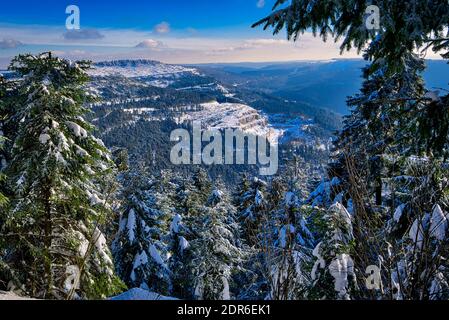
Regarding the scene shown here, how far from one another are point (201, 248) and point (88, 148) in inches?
332

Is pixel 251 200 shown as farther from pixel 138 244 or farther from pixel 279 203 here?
pixel 279 203

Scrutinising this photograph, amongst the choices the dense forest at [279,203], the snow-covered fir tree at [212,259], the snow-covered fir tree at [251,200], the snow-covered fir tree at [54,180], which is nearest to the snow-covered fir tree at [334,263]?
the dense forest at [279,203]

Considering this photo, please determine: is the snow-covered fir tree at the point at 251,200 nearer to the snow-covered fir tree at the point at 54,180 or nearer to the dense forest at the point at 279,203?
the dense forest at the point at 279,203

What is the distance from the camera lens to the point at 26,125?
8836mm

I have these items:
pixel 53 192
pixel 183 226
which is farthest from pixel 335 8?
pixel 183 226

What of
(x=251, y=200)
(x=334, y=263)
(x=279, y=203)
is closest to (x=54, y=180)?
(x=279, y=203)

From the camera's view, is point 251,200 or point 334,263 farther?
point 251,200

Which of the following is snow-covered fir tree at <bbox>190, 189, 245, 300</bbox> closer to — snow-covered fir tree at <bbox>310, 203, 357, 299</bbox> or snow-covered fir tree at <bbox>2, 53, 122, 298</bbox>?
snow-covered fir tree at <bbox>2, 53, 122, 298</bbox>

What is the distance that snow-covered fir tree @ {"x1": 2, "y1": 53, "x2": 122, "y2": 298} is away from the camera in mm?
8523

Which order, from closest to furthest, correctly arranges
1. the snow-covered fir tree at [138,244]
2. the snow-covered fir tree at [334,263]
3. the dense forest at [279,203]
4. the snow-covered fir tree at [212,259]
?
the dense forest at [279,203]
the snow-covered fir tree at [334,263]
the snow-covered fir tree at [212,259]
the snow-covered fir tree at [138,244]

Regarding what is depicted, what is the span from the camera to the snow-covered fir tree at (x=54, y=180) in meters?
8.52

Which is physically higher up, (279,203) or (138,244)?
(279,203)

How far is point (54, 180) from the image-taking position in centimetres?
863

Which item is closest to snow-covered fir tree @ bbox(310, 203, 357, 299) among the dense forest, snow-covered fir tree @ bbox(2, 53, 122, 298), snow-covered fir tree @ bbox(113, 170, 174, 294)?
the dense forest
